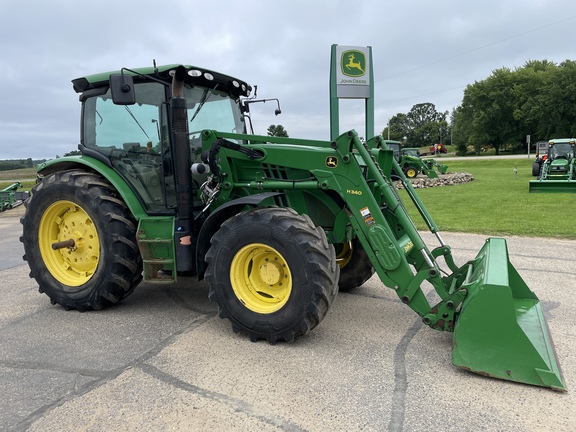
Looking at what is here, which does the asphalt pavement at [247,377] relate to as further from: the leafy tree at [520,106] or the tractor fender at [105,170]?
the leafy tree at [520,106]

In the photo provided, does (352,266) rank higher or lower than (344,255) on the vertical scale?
lower

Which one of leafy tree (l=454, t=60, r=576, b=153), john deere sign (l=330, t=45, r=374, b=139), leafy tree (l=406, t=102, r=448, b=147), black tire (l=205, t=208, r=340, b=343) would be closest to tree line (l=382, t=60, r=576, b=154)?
leafy tree (l=454, t=60, r=576, b=153)

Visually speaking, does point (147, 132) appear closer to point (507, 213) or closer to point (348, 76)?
point (348, 76)

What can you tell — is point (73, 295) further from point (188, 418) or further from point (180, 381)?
point (188, 418)

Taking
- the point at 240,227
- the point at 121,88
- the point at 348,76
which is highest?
the point at 348,76

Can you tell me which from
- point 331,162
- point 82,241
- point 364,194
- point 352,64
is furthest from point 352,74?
point 82,241

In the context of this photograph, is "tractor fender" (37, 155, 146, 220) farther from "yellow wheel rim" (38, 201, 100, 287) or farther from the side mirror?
the side mirror

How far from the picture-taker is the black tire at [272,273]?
132 inches

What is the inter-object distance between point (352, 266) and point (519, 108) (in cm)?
6896

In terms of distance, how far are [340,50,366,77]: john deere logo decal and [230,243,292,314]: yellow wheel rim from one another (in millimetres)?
9399

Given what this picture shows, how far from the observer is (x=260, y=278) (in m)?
3.74

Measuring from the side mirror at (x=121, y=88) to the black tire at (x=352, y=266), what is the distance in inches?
106

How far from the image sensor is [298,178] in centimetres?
399

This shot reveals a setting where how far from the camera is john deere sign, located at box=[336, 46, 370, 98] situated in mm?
11797
